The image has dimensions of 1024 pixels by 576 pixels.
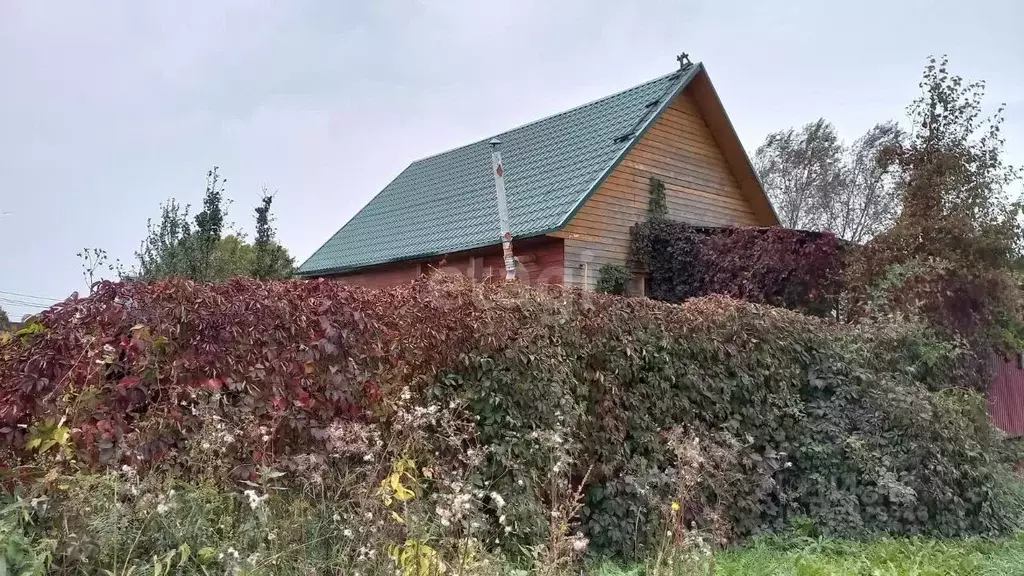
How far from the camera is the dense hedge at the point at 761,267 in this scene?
10.1 metres

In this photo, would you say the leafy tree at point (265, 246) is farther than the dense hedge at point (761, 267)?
Yes

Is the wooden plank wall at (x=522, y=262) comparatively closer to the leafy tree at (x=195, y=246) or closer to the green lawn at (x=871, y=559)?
the leafy tree at (x=195, y=246)

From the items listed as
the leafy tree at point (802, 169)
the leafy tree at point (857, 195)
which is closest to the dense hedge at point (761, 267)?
the leafy tree at point (857, 195)

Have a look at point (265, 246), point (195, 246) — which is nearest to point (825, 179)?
point (265, 246)

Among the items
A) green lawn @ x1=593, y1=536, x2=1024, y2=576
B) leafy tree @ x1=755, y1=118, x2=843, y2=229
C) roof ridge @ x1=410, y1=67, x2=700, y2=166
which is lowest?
green lawn @ x1=593, y1=536, x2=1024, y2=576

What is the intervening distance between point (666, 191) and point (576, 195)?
103 inches

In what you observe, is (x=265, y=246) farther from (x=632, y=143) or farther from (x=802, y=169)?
(x=802, y=169)

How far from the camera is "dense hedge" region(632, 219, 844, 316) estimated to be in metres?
10.1

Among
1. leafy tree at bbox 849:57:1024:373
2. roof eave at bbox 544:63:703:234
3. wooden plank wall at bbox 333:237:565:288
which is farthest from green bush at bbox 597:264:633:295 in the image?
leafy tree at bbox 849:57:1024:373

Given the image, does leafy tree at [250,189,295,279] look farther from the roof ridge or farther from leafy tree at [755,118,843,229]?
leafy tree at [755,118,843,229]

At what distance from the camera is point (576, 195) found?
10891 millimetres

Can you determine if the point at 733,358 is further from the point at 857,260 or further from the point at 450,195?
the point at 450,195

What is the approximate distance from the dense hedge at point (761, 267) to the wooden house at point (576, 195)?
1.07 meters

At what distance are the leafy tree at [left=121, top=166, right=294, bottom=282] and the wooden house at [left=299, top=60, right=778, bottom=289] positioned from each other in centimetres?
231
